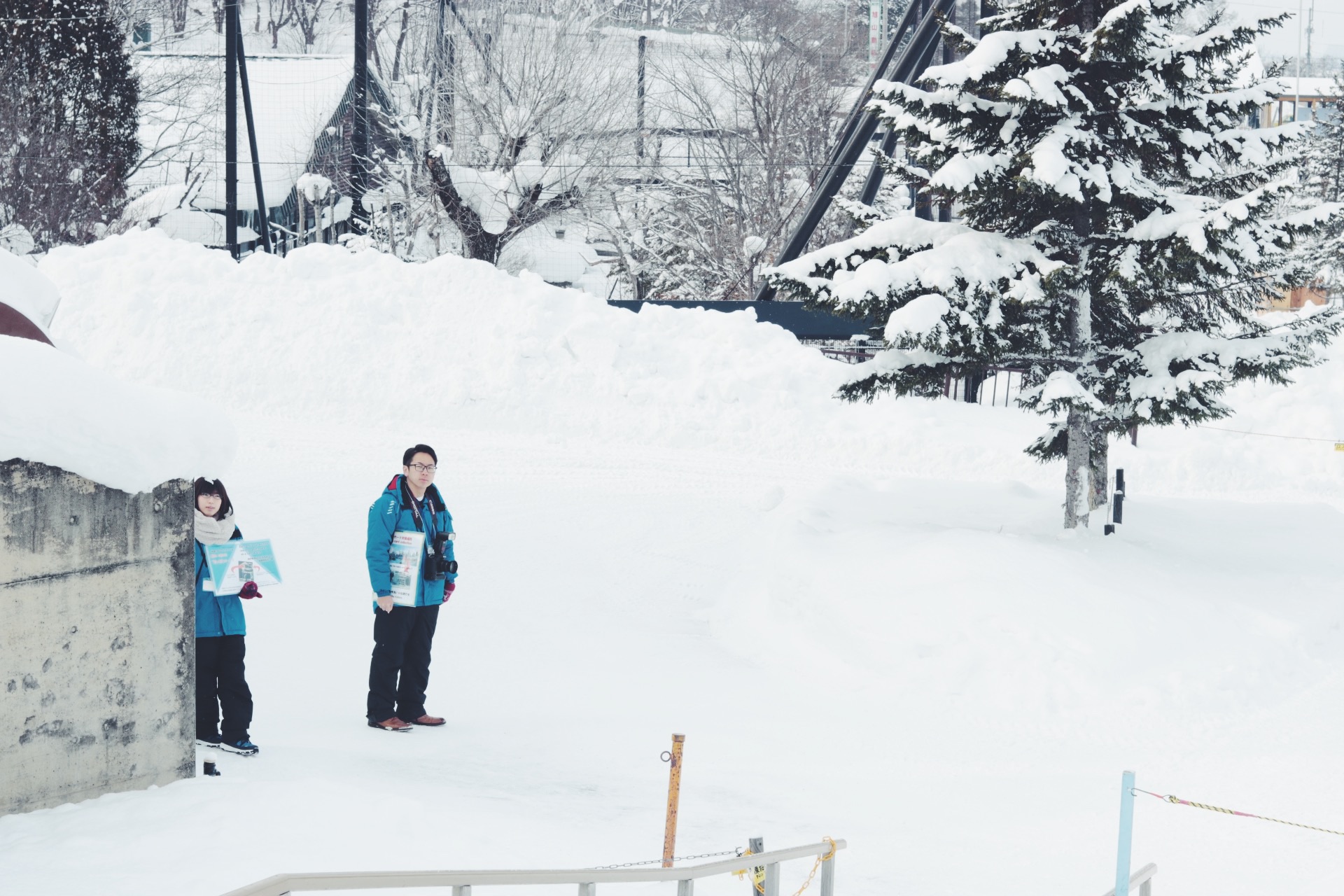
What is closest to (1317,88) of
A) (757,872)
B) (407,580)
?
(407,580)

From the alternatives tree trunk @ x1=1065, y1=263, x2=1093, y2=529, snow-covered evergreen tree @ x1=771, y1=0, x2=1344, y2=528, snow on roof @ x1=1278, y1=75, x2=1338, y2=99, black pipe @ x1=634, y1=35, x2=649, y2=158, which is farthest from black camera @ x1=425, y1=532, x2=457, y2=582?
snow on roof @ x1=1278, y1=75, x2=1338, y2=99

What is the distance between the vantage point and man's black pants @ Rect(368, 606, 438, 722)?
6.61 metres

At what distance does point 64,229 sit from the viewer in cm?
2367

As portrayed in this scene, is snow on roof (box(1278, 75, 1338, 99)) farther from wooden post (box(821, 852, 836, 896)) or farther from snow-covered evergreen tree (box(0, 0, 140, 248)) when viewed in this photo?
wooden post (box(821, 852, 836, 896))

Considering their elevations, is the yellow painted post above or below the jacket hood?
below

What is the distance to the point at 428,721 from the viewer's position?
6.87 metres

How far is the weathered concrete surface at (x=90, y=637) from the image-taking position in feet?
15.3

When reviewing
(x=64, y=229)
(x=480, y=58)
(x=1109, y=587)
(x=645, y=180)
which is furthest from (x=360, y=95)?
(x=1109, y=587)

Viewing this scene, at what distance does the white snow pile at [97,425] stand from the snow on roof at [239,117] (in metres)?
25.2

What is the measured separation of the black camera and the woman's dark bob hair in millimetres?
1112

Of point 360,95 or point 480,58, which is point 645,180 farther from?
point 360,95

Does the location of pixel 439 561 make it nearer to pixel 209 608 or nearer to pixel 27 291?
A: pixel 209 608

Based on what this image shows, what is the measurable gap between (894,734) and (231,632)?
405cm

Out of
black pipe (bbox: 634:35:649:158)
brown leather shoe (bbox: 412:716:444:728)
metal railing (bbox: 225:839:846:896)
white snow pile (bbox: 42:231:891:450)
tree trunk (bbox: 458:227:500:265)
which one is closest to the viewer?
metal railing (bbox: 225:839:846:896)
